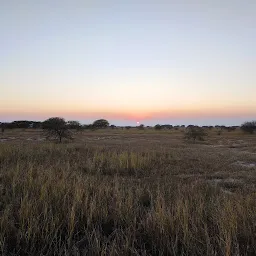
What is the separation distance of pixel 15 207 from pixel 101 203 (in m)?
1.48

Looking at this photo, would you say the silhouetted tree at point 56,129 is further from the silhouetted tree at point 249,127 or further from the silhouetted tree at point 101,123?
the silhouetted tree at point 101,123

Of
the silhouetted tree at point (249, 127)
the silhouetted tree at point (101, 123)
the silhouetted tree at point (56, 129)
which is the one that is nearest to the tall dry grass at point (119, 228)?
the silhouetted tree at point (56, 129)

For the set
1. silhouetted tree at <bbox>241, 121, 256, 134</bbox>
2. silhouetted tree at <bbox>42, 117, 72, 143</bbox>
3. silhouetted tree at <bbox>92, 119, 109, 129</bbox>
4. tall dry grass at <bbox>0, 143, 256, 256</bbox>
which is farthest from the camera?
silhouetted tree at <bbox>92, 119, 109, 129</bbox>

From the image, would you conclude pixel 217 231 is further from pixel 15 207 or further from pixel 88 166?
pixel 88 166

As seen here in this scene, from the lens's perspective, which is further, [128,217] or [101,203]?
[101,203]

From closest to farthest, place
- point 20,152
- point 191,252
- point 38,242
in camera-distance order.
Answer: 1. point 191,252
2. point 38,242
3. point 20,152

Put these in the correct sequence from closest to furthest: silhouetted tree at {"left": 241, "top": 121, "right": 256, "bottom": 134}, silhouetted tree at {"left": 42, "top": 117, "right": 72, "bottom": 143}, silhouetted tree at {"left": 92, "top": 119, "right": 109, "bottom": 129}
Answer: silhouetted tree at {"left": 42, "top": 117, "right": 72, "bottom": 143} → silhouetted tree at {"left": 241, "top": 121, "right": 256, "bottom": 134} → silhouetted tree at {"left": 92, "top": 119, "right": 109, "bottom": 129}

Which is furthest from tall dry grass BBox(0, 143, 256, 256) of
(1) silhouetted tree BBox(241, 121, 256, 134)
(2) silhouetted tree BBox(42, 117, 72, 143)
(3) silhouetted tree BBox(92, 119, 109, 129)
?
(3) silhouetted tree BBox(92, 119, 109, 129)

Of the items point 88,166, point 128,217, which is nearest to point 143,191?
point 128,217

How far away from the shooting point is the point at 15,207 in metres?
5.10

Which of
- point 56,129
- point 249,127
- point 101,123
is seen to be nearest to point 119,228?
point 56,129

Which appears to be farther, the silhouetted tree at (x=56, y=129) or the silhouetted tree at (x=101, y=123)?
the silhouetted tree at (x=101, y=123)

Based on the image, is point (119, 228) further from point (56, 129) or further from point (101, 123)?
point (101, 123)

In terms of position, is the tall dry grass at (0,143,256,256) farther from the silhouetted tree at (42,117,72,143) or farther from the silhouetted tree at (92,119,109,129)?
the silhouetted tree at (92,119,109,129)
